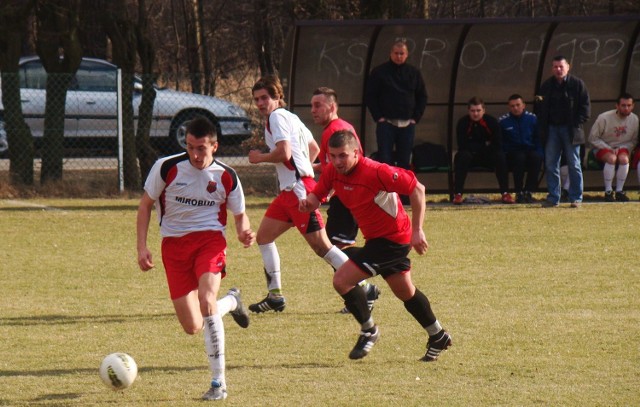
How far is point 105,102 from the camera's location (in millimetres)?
18297

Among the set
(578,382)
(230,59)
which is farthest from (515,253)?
(230,59)

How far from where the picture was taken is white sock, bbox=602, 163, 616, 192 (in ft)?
48.6

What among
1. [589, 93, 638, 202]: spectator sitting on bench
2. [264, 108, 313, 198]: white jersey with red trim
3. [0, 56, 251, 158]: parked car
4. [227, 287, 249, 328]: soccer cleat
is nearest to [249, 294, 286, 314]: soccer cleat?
[264, 108, 313, 198]: white jersey with red trim

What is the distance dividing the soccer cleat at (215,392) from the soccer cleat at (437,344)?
1.44 meters

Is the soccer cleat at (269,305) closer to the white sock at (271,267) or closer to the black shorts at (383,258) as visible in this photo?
the white sock at (271,267)

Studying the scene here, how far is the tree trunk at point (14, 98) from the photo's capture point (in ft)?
54.8

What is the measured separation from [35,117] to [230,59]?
8966 millimetres

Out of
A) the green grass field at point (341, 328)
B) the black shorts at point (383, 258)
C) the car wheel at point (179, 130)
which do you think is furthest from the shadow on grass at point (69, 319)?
the car wheel at point (179, 130)

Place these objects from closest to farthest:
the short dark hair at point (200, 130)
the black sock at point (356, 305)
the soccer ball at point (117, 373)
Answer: the soccer ball at point (117, 373) < the short dark hair at point (200, 130) < the black sock at point (356, 305)

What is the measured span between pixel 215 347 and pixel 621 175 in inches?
406

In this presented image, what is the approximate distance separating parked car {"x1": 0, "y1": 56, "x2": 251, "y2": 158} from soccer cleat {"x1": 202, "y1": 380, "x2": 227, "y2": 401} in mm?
12534

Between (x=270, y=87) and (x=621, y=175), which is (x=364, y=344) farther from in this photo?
(x=621, y=175)

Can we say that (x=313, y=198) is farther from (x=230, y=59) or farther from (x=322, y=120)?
(x=230, y=59)

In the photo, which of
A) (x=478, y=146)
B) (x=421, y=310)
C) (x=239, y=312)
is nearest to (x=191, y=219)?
(x=239, y=312)
